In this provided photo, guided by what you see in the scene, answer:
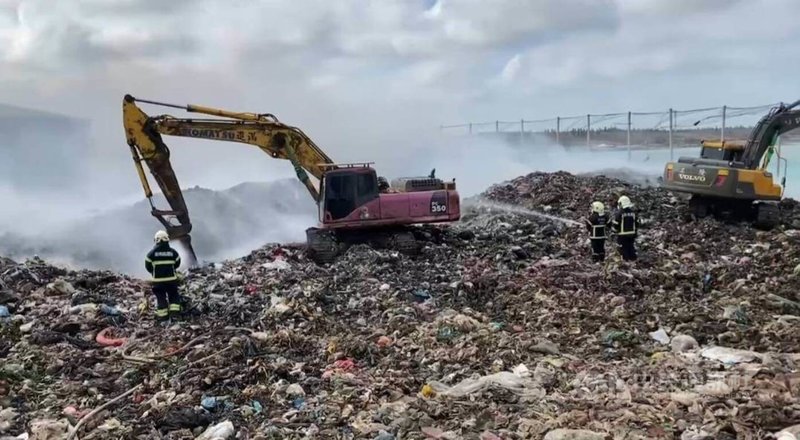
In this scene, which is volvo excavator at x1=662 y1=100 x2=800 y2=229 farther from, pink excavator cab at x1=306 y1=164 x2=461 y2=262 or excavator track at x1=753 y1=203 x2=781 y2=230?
pink excavator cab at x1=306 y1=164 x2=461 y2=262

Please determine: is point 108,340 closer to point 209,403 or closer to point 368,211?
point 209,403

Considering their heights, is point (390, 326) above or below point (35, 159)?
below

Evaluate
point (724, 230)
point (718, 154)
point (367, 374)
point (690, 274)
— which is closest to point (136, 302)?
point (367, 374)

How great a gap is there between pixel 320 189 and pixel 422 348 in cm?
602

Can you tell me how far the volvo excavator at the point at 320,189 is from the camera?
12.6m

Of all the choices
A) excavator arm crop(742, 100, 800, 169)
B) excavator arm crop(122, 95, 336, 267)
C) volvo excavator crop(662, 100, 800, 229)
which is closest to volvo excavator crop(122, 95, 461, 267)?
excavator arm crop(122, 95, 336, 267)

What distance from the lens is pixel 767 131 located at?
44.8ft

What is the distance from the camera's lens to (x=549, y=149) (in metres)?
27.4

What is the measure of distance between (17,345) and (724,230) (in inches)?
470

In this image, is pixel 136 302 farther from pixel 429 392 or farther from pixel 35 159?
pixel 35 159

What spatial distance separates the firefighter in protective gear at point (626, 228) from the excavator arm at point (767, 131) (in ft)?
13.5

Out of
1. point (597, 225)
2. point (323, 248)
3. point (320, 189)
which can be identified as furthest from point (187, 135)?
point (597, 225)

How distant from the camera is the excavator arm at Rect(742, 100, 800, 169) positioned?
13.7 m

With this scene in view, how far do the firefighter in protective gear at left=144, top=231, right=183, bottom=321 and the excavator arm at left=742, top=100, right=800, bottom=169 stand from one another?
10929mm
